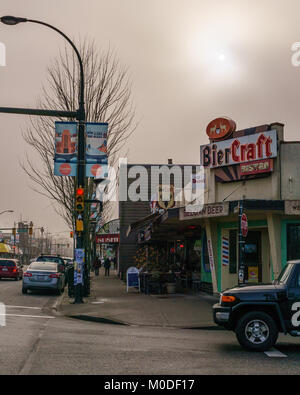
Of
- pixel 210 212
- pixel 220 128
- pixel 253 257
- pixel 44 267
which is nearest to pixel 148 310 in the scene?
pixel 210 212

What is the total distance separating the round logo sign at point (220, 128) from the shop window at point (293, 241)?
4.30m

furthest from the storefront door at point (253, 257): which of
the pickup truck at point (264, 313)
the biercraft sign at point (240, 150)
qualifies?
the pickup truck at point (264, 313)

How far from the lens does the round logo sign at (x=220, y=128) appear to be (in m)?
20.2

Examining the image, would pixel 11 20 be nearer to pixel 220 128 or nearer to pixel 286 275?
pixel 220 128

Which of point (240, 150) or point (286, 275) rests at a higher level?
point (240, 150)

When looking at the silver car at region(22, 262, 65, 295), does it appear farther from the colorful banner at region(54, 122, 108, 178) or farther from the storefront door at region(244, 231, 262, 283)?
the storefront door at region(244, 231, 262, 283)

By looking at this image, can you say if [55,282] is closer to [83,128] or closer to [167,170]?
[83,128]

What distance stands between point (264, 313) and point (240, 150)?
420 inches

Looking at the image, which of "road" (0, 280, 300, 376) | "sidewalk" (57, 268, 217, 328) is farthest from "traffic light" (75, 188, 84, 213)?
"road" (0, 280, 300, 376)

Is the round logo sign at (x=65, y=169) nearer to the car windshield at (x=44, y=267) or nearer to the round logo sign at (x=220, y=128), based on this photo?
the round logo sign at (x=220, y=128)

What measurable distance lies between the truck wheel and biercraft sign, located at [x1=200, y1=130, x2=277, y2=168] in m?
9.54

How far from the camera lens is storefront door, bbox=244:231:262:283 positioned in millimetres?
20109

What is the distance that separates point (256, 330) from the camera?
10000 mm
